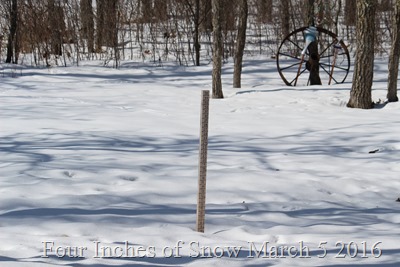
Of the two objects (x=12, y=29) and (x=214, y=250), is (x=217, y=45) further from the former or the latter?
(x=214, y=250)

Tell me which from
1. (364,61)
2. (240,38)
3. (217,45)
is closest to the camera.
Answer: (364,61)

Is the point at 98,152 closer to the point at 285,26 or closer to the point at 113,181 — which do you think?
the point at 113,181

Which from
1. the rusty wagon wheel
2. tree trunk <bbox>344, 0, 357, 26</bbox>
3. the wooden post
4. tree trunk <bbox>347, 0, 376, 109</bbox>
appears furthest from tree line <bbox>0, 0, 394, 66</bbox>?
the wooden post

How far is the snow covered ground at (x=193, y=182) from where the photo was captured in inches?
158

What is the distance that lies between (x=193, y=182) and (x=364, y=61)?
19.7 feet

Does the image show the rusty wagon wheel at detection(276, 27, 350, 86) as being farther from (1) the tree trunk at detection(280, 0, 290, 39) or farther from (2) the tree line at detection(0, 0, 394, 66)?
(2) the tree line at detection(0, 0, 394, 66)

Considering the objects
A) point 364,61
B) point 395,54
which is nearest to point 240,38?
point 364,61

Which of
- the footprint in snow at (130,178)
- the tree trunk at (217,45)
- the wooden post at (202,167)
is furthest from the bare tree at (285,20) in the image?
the wooden post at (202,167)

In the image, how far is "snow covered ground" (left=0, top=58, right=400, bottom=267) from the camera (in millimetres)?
4020

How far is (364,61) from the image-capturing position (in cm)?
1120

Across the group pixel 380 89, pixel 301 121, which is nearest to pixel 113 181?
pixel 301 121

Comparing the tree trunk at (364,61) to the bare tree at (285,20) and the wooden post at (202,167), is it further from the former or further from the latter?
the bare tree at (285,20)

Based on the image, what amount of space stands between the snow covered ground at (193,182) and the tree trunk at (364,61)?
1.13ft

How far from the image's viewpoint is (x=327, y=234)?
15.0 feet
